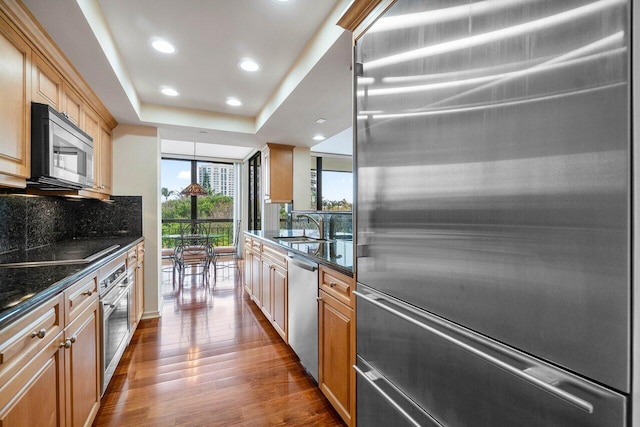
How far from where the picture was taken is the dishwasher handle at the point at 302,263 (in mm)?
1931

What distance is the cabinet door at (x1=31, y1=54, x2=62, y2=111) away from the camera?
5.53 feet

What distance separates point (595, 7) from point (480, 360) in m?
0.86

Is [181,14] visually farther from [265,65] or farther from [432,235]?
[432,235]

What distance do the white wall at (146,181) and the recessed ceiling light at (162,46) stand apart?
1.45 meters

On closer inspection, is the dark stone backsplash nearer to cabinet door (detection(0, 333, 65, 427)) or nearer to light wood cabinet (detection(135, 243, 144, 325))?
light wood cabinet (detection(135, 243, 144, 325))

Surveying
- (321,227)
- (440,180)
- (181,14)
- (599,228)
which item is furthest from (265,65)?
(599,228)

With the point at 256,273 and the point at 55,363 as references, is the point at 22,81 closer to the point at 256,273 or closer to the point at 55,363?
the point at 55,363

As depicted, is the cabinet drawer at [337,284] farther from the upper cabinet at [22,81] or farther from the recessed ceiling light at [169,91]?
the recessed ceiling light at [169,91]

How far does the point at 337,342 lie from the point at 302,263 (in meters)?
0.59

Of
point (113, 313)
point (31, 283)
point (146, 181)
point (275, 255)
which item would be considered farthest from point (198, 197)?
point (31, 283)

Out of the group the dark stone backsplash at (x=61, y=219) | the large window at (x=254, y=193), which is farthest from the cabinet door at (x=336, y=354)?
the large window at (x=254, y=193)

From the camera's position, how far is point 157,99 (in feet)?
10.2

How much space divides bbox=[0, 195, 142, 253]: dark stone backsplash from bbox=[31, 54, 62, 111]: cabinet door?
2.41ft

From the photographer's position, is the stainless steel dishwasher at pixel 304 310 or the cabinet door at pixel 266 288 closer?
the stainless steel dishwasher at pixel 304 310
